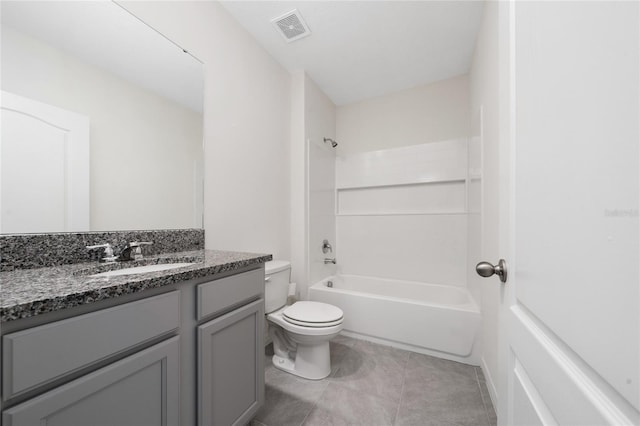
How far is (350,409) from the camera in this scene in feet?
4.50

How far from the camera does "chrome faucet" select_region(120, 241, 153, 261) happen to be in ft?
3.59

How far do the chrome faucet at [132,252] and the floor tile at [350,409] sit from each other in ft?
3.98

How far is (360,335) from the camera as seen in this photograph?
7.17ft

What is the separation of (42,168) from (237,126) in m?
1.07

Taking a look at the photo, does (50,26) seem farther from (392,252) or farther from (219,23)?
(392,252)

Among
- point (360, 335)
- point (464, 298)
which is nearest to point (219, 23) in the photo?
point (360, 335)

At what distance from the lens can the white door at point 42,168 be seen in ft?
2.82

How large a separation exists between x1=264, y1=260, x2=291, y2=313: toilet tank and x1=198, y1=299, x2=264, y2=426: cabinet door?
47 centimetres

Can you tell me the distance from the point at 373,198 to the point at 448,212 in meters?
0.82

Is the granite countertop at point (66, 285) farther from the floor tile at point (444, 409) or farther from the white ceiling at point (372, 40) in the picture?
the white ceiling at point (372, 40)

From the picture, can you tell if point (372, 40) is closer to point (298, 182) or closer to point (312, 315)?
point (298, 182)

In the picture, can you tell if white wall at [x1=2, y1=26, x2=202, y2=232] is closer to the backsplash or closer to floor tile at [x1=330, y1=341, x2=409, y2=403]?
the backsplash

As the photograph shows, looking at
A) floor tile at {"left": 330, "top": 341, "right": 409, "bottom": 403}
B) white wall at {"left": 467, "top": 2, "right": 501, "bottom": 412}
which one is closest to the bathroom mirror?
floor tile at {"left": 330, "top": 341, "right": 409, "bottom": 403}

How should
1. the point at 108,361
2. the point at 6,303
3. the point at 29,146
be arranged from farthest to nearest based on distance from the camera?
the point at 29,146 → the point at 108,361 → the point at 6,303
